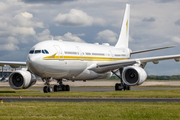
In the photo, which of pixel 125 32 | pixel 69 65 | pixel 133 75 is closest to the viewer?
pixel 69 65

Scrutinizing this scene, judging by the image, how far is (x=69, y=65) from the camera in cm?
2717

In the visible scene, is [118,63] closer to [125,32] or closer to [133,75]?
[133,75]

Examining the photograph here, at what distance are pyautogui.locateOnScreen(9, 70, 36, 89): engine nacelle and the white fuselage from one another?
2386mm

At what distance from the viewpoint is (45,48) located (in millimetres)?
25516

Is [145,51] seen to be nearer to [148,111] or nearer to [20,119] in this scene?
[148,111]

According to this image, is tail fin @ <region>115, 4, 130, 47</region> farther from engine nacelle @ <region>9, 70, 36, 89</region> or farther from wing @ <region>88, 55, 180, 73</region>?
engine nacelle @ <region>9, 70, 36, 89</region>

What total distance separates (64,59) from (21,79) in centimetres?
492

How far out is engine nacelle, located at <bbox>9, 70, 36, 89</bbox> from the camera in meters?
27.5

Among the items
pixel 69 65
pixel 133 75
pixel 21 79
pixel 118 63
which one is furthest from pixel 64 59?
pixel 133 75

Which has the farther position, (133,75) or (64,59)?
(133,75)

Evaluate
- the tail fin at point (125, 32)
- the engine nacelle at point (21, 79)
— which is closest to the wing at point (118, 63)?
the engine nacelle at point (21, 79)

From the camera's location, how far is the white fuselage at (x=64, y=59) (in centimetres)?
2489

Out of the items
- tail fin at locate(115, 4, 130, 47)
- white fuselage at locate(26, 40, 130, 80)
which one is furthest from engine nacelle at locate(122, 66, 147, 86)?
tail fin at locate(115, 4, 130, 47)

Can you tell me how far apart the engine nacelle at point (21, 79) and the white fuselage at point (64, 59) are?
2386mm
